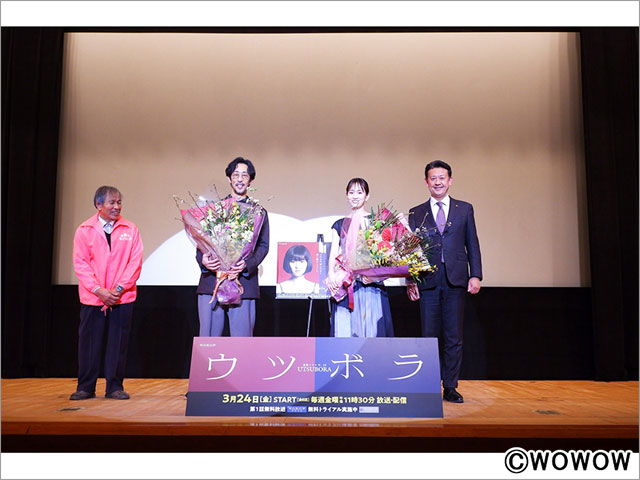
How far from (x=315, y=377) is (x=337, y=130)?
3042 millimetres

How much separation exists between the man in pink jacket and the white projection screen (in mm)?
1468

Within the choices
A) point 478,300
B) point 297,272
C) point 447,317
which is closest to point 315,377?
point 447,317

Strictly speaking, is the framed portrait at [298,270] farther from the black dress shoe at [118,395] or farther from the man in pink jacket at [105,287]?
the black dress shoe at [118,395]

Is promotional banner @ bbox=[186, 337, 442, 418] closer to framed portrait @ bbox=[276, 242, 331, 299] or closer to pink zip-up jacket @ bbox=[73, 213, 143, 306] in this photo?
pink zip-up jacket @ bbox=[73, 213, 143, 306]

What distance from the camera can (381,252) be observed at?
3139mm

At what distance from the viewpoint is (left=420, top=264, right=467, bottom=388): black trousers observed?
3.45m

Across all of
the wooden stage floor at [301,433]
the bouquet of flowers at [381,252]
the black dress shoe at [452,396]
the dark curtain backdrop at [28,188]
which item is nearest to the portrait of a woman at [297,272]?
the bouquet of flowers at [381,252]

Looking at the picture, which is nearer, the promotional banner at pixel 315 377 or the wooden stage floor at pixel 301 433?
the wooden stage floor at pixel 301 433

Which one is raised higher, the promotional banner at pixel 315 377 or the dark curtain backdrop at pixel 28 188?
the dark curtain backdrop at pixel 28 188

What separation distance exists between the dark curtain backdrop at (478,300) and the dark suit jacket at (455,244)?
156 centimetres

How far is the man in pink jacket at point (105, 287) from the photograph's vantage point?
3.54 m

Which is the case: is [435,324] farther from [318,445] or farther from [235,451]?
[235,451]

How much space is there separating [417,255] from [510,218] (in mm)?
2303

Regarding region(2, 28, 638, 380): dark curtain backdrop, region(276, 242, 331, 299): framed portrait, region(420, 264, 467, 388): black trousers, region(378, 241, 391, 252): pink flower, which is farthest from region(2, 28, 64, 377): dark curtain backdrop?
region(420, 264, 467, 388): black trousers
